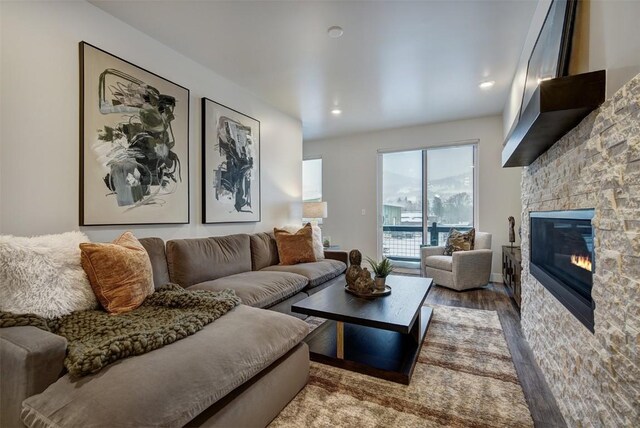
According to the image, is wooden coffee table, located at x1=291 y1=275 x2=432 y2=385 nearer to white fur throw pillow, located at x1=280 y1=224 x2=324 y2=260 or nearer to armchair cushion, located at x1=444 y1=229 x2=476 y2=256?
white fur throw pillow, located at x1=280 y1=224 x2=324 y2=260

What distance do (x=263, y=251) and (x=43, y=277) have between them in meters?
2.06

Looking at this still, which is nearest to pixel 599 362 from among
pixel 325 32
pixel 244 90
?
pixel 325 32

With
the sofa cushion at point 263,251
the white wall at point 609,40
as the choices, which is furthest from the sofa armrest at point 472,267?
the white wall at point 609,40

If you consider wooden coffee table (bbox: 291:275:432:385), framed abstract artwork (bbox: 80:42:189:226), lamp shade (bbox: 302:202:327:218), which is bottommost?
wooden coffee table (bbox: 291:275:432:385)

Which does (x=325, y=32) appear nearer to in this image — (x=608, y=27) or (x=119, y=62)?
(x=119, y=62)

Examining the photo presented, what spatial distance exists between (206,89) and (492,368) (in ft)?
11.5

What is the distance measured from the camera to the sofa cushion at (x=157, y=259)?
232cm

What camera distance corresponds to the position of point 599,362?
1159 millimetres

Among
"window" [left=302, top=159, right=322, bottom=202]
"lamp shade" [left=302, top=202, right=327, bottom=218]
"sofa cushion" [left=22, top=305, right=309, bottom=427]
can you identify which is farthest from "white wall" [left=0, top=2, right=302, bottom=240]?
"window" [left=302, top=159, right=322, bottom=202]

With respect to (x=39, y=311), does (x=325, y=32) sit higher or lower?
higher

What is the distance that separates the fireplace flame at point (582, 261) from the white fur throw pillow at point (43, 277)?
8.56 ft

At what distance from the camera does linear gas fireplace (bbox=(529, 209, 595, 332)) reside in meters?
1.34

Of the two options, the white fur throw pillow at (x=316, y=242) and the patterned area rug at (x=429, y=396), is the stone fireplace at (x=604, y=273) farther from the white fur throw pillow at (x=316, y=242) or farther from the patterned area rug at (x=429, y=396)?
the white fur throw pillow at (x=316, y=242)

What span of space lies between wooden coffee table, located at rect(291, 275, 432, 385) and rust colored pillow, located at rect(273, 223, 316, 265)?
0.99m
